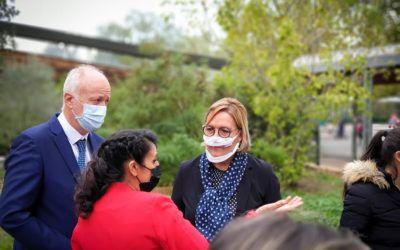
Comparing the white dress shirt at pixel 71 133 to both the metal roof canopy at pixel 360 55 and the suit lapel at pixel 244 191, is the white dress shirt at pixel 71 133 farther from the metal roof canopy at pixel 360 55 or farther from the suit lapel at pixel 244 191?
the metal roof canopy at pixel 360 55

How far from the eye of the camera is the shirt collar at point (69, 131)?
8.96ft

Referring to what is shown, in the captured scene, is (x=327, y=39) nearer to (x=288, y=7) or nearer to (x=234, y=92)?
(x=288, y=7)

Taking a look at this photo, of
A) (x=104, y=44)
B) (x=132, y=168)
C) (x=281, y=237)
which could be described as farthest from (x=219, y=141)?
(x=104, y=44)

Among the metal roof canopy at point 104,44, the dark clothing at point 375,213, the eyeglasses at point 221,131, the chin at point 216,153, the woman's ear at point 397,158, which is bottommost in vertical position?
the dark clothing at point 375,213

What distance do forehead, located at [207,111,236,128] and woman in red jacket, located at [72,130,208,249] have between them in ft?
2.61

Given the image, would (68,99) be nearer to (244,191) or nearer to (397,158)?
(244,191)

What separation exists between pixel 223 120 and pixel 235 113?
0.10 meters

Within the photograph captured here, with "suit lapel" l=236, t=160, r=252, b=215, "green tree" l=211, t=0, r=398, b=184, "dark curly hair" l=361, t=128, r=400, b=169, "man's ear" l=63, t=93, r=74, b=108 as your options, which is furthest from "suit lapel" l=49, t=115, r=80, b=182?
"green tree" l=211, t=0, r=398, b=184

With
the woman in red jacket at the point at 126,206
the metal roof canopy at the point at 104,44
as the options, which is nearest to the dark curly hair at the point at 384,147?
the woman in red jacket at the point at 126,206

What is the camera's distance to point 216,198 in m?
2.68

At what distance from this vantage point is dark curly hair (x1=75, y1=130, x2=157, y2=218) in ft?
6.53

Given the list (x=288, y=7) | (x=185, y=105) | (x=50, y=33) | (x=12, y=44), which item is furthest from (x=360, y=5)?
(x=50, y=33)

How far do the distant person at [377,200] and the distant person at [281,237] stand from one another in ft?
5.98

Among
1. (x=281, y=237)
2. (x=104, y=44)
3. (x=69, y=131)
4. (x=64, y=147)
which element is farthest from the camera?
(x=104, y=44)
